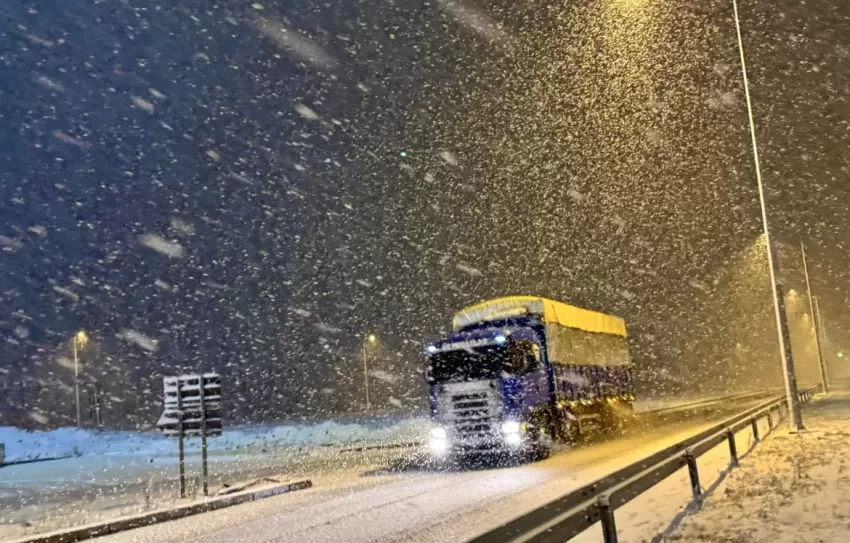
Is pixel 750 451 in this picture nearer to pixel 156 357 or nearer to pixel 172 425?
pixel 172 425

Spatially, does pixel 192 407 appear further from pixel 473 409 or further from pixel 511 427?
pixel 511 427

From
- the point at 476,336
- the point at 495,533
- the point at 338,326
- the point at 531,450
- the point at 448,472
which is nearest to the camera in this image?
the point at 495,533

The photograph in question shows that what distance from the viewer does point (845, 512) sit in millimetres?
7672

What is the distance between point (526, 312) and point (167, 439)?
2674cm

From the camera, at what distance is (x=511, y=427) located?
54.1 ft

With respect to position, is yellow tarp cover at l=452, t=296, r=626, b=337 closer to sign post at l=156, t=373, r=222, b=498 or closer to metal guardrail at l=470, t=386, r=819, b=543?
sign post at l=156, t=373, r=222, b=498

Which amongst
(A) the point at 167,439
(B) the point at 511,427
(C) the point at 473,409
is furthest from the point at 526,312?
(A) the point at 167,439

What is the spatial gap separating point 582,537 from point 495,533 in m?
3.68

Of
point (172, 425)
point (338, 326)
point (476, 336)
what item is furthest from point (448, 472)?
point (338, 326)

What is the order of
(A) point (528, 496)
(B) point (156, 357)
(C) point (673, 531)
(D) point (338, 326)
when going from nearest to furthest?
(C) point (673, 531)
(A) point (528, 496)
(B) point (156, 357)
(D) point (338, 326)

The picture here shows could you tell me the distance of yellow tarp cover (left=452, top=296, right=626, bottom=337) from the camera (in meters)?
20.0

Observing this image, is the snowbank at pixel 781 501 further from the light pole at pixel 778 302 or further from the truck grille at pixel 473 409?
the truck grille at pixel 473 409

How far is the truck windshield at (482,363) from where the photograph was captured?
56.6 ft

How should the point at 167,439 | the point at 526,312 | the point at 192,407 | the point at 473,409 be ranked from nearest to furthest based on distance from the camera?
the point at 192,407 → the point at 473,409 → the point at 526,312 → the point at 167,439
